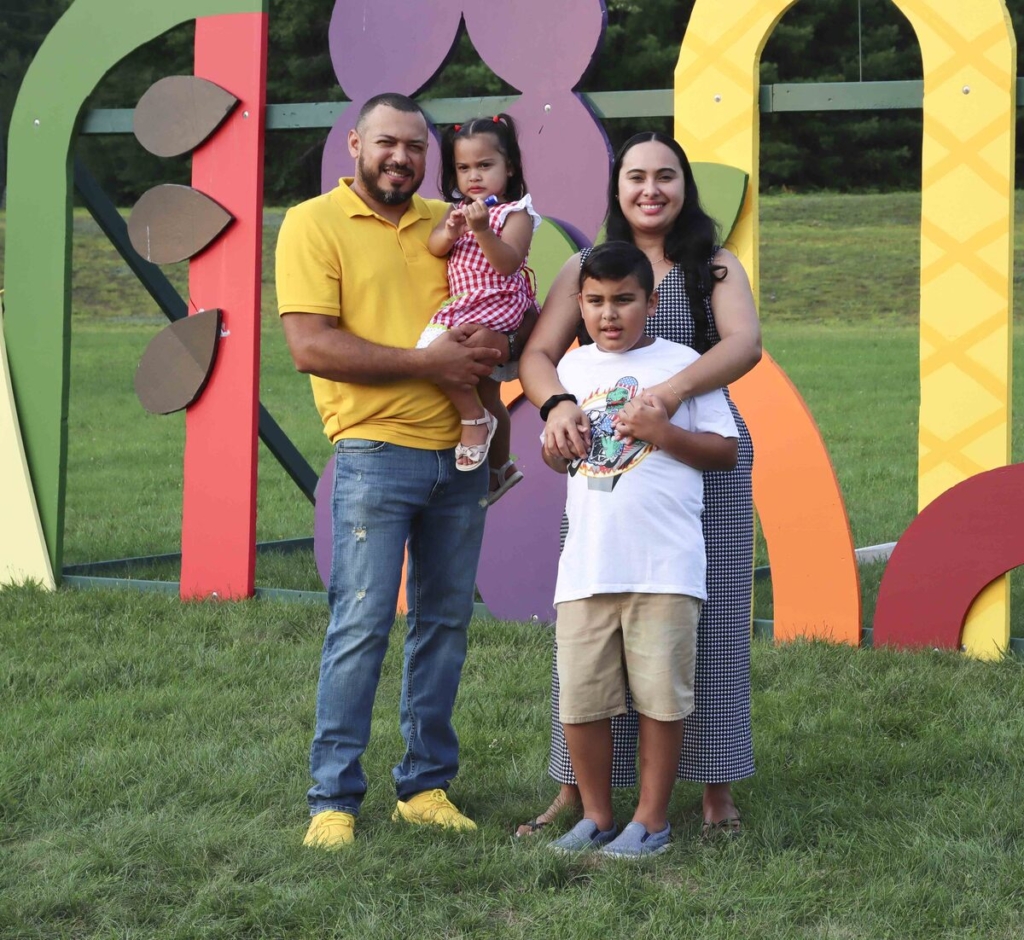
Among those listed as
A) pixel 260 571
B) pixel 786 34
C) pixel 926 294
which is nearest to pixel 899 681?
pixel 926 294

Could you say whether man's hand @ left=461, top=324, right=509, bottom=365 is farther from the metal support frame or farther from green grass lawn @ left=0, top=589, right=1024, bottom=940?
the metal support frame

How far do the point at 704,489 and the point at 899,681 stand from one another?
1.68 m

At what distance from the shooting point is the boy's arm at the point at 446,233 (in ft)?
11.0

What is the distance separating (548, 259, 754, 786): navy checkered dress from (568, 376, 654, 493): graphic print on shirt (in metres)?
0.26

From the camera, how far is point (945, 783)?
3.88 meters

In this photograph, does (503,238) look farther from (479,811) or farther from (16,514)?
(16,514)

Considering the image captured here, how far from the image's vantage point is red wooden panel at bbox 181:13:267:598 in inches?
238

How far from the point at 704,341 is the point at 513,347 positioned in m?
0.46

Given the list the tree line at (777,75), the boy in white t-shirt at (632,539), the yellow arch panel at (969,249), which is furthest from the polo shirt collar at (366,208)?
the tree line at (777,75)

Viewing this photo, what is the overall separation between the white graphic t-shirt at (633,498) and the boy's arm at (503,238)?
312 millimetres

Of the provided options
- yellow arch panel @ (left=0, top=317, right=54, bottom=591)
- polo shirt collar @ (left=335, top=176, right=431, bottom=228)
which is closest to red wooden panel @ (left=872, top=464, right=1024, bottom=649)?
polo shirt collar @ (left=335, top=176, right=431, bottom=228)

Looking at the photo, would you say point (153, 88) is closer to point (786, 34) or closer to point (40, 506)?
point (40, 506)

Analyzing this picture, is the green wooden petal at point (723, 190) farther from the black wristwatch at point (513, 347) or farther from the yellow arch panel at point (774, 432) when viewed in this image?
the black wristwatch at point (513, 347)

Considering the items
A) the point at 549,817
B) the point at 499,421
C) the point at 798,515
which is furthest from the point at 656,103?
the point at 549,817
